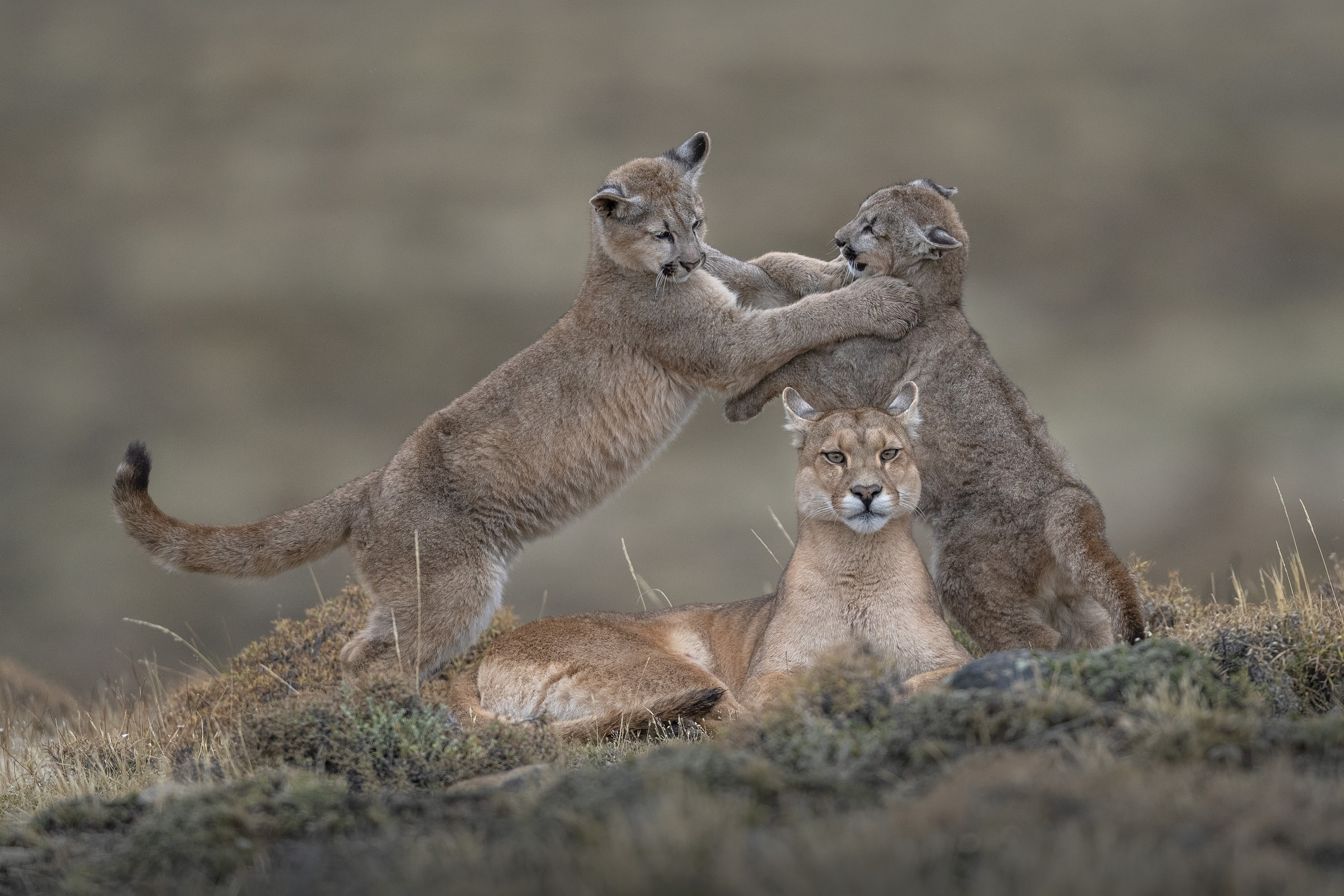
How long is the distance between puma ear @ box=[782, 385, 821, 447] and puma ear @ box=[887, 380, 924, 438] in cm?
49

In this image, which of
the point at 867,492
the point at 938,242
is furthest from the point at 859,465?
the point at 938,242

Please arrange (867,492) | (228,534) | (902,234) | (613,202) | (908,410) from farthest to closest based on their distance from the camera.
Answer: (613,202) < (902,234) < (228,534) < (908,410) < (867,492)

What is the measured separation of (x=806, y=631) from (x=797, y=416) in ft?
4.68

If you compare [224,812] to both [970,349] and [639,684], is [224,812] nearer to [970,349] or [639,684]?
[639,684]

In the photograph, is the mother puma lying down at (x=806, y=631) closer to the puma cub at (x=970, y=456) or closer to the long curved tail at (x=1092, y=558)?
the puma cub at (x=970, y=456)

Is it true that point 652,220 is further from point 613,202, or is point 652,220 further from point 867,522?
point 867,522

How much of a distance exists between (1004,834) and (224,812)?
10.0ft

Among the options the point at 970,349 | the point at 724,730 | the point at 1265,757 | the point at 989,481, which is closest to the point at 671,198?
the point at 970,349

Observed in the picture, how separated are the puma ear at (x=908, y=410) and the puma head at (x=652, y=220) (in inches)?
79.4

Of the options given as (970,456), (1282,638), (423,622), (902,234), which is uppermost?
(902,234)

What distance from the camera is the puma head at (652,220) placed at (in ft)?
29.8

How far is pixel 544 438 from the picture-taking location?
8852 mm

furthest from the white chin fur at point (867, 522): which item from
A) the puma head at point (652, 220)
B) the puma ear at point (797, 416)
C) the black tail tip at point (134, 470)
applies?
the black tail tip at point (134, 470)

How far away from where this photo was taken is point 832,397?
8.88m
